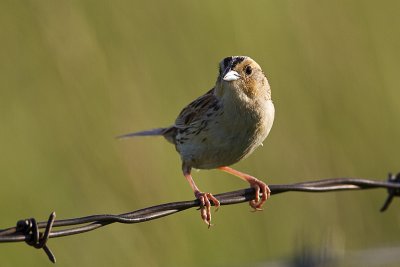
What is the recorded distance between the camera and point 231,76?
4945 millimetres

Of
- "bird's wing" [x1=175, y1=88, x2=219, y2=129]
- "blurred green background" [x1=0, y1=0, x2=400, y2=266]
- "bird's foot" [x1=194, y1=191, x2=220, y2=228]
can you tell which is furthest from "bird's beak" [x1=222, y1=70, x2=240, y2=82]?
"blurred green background" [x1=0, y1=0, x2=400, y2=266]

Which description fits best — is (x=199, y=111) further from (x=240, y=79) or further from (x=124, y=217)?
(x=124, y=217)

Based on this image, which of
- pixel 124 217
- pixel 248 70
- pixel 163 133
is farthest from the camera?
pixel 163 133

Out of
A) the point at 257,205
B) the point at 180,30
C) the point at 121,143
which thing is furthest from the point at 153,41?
the point at 257,205

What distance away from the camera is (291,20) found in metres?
7.31

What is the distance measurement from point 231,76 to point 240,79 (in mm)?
100

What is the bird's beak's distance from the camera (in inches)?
193

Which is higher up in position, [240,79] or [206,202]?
[240,79]

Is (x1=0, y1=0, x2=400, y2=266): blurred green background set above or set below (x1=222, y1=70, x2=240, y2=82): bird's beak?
below

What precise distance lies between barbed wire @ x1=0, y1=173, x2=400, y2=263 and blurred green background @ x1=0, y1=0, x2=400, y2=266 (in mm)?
1832

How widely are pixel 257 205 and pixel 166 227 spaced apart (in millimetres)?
1844

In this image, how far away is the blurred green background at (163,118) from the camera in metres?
6.54

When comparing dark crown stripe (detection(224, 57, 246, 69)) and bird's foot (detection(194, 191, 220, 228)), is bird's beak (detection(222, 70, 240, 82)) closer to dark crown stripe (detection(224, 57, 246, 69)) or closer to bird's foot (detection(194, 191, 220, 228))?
dark crown stripe (detection(224, 57, 246, 69))

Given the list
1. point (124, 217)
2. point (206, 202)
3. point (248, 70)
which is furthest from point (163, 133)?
point (124, 217)
